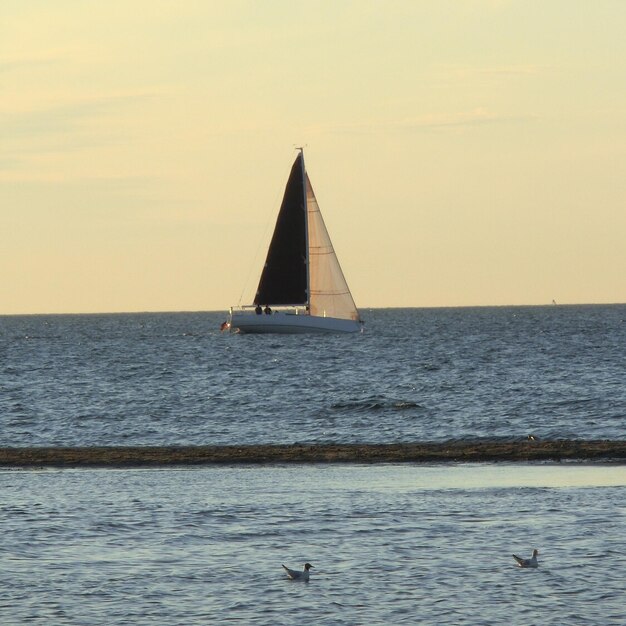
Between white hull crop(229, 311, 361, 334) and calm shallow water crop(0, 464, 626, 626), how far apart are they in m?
93.4

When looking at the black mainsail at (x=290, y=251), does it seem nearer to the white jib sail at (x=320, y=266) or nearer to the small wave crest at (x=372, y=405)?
the white jib sail at (x=320, y=266)

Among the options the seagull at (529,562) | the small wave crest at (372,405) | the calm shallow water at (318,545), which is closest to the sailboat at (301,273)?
the small wave crest at (372,405)

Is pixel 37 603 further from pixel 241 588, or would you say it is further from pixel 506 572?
pixel 506 572

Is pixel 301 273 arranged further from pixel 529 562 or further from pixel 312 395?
pixel 529 562

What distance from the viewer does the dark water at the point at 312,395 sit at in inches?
1891

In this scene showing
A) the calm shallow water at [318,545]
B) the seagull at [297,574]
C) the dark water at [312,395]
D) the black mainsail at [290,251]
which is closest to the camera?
the calm shallow water at [318,545]

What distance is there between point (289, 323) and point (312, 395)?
60981 mm

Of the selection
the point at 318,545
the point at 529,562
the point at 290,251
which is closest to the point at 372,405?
the point at 318,545

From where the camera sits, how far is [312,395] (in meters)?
66.6

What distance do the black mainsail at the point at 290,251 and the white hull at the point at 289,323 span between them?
1898mm

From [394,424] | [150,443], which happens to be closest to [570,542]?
[150,443]

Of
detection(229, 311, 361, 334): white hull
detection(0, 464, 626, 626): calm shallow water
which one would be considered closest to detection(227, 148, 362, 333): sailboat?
detection(229, 311, 361, 334): white hull

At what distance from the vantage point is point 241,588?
21.0 m

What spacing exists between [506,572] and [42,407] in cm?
4098
